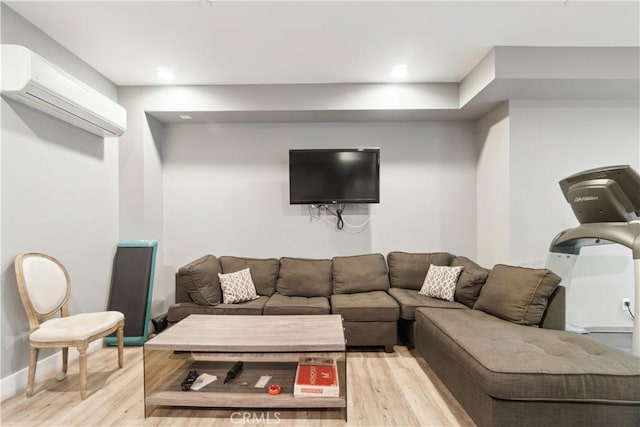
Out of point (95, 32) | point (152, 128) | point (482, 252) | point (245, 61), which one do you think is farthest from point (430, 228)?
point (95, 32)

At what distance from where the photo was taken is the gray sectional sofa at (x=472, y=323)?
156 cm

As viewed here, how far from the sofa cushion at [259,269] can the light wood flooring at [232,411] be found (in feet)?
4.18

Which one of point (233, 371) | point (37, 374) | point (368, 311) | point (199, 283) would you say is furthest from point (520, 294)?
point (37, 374)

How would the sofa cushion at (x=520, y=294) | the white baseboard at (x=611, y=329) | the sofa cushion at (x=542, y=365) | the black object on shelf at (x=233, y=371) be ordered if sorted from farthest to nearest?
1. the white baseboard at (x=611, y=329)
2. the sofa cushion at (x=520, y=294)
3. the black object on shelf at (x=233, y=371)
4. the sofa cushion at (x=542, y=365)

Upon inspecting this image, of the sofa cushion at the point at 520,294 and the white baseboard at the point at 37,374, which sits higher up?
the sofa cushion at the point at 520,294

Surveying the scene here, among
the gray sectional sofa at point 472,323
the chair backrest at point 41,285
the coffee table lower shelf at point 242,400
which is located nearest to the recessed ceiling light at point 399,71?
the gray sectional sofa at point 472,323

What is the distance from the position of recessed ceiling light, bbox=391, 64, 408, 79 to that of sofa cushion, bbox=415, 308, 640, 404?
2.43 m

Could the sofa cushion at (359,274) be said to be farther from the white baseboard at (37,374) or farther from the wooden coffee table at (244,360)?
the white baseboard at (37,374)

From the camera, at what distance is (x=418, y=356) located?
2.79 metres

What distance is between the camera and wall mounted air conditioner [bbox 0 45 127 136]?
6.71 feet

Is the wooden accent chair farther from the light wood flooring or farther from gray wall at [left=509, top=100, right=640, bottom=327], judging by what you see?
gray wall at [left=509, top=100, right=640, bottom=327]

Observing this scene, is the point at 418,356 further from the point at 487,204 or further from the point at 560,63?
the point at 560,63

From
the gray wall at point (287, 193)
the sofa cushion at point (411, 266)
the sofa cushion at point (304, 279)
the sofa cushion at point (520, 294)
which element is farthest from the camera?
the gray wall at point (287, 193)

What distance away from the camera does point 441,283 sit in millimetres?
3115
